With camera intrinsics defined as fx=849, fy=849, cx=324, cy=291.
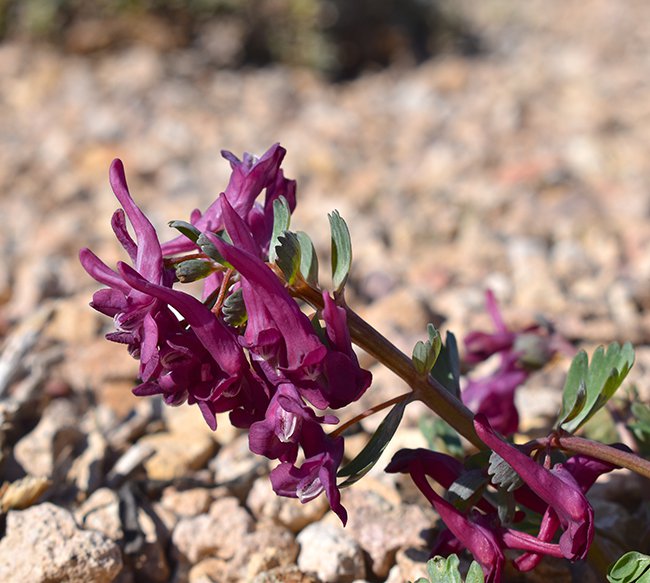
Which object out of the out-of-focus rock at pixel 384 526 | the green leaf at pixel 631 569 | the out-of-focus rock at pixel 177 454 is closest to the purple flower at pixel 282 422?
the green leaf at pixel 631 569

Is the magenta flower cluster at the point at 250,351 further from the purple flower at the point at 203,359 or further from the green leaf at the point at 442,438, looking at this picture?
the green leaf at the point at 442,438

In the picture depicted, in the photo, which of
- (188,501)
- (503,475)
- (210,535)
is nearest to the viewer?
(503,475)

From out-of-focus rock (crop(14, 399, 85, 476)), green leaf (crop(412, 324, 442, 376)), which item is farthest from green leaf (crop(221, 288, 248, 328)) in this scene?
out-of-focus rock (crop(14, 399, 85, 476))

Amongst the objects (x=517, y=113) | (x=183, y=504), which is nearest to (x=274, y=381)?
(x=183, y=504)

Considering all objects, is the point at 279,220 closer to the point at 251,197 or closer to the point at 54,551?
the point at 251,197

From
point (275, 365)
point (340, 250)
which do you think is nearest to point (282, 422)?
point (275, 365)

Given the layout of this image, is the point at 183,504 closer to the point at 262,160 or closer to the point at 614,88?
the point at 262,160

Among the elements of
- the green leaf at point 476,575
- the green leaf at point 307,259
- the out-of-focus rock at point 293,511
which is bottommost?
the green leaf at point 476,575
